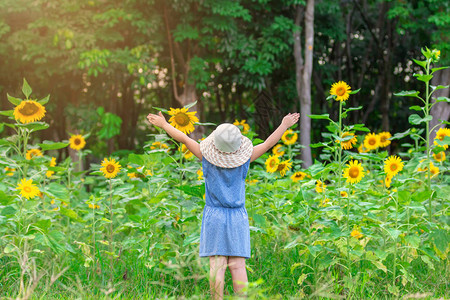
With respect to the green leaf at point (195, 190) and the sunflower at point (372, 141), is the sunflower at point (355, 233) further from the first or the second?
the sunflower at point (372, 141)

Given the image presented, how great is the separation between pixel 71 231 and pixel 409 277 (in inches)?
140

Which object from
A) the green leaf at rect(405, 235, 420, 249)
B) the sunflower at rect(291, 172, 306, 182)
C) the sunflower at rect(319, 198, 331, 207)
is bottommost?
the green leaf at rect(405, 235, 420, 249)

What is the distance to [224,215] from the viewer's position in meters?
3.81

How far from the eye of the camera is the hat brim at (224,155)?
150 inches

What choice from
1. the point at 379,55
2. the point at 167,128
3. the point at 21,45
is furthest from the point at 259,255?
the point at 379,55

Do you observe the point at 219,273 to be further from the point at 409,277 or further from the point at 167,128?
the point at 409,277

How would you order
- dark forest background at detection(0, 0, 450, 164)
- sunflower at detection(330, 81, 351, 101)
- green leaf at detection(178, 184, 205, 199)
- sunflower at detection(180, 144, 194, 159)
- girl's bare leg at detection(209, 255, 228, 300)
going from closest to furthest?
girl's bare leg at detection(209, 255, 228, 300)
green leaf at detection(178, 184, 205, 199)
sunflower at detection(330, 81, 351, 101)
sunflower at detection(180, 144, 194, 159)
dark forest background at detection(0, 0, 450, 164)

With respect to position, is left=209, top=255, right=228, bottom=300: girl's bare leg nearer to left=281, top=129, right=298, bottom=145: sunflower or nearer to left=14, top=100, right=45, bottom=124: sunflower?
left=14, top=100, right=45, bottom=124: sunflower

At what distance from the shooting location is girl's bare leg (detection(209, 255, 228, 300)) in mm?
3579

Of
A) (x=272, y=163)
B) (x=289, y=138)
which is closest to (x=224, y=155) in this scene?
(x=272, y=163)

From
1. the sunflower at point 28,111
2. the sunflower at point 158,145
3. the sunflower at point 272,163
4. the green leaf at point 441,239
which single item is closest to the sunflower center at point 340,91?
the sunflower at point 272,163

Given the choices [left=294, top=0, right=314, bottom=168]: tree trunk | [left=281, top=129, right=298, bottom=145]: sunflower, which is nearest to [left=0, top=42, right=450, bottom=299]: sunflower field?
[left=281, top=129, right=298, bottom=145]: sunflower

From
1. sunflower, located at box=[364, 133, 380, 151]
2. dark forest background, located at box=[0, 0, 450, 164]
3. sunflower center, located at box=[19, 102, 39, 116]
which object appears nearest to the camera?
sunflower center, located at box=[19, 102, 39, 116]

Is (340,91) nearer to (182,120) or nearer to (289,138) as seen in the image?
(182,120)
